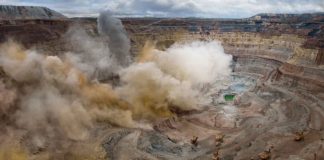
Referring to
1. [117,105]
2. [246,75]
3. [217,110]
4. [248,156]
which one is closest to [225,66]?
[246,75]

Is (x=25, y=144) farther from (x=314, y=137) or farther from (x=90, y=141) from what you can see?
(x=314, y=137)

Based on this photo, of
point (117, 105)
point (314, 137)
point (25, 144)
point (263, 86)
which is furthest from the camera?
point (263, 86)

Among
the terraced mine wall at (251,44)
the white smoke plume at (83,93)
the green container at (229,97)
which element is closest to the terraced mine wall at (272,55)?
the terraced mine wall at (251,44)

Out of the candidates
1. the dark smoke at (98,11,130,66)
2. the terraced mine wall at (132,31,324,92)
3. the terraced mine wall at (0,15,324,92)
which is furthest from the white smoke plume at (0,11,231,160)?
the terraced mine wall at (132,31,324,92)

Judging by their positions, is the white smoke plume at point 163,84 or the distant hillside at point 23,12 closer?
the white smoke plume at point 163,84

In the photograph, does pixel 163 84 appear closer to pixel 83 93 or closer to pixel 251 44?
pixel 83 93

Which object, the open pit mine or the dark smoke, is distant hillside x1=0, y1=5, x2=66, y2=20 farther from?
the dark smoke

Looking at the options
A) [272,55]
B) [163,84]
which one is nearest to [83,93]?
[163,84]

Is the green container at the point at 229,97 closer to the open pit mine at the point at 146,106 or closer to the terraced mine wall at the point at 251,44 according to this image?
the open pit mine at the point at 146,106
